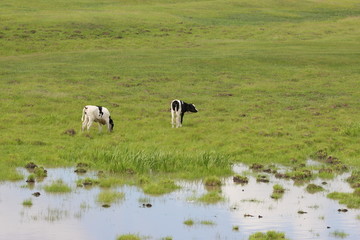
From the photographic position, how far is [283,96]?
144ft

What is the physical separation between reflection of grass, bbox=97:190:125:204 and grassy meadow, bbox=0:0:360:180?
3151mm

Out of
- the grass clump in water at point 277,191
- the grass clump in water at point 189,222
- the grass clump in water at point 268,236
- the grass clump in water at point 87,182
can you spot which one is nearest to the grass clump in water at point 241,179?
the grass clump in water at point 277,191

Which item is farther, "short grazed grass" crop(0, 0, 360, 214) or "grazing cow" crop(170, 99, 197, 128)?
"grazing cow" crop(170, 99, 197, 128)

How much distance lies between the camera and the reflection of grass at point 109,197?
19.8m

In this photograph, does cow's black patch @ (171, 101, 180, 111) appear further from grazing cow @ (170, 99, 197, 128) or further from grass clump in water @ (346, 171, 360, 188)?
grass clump in water @ (346, 171, 360, 188)

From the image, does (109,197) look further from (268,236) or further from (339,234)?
(339,234)

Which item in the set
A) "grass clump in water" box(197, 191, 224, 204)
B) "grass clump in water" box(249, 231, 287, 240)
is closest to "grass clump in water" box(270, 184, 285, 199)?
"grass clump in water" box(197, 191, 224, 204)

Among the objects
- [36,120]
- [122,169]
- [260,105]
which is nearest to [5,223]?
[122,169]

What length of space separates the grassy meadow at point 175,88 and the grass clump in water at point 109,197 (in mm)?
3168

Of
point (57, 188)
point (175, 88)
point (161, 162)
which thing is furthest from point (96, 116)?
point (175, 88)

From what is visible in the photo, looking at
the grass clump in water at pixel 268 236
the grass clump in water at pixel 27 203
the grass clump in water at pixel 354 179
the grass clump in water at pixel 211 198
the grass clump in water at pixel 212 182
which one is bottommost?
the grass clump in water at pixel 354 179

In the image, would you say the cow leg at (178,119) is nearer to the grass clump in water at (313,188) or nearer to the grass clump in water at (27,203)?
the grass clump in water at (313,188)

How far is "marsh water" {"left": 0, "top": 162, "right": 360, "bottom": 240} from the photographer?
16812 mm

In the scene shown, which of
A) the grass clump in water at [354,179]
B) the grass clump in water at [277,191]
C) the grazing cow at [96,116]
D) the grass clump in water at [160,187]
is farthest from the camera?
the grazing cow at [96,116]
